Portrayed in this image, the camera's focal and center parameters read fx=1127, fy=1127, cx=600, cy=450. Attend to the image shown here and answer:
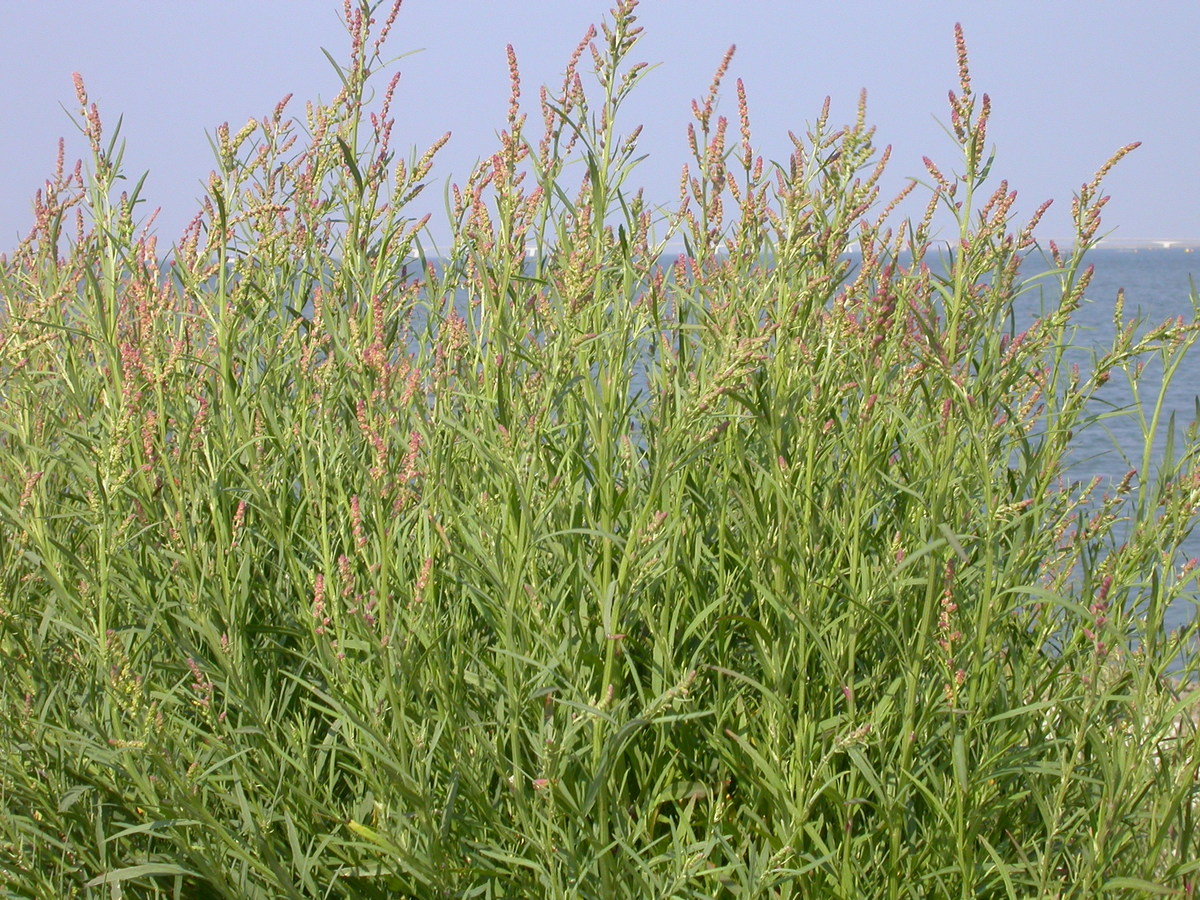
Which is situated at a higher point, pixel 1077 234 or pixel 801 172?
pixel 801 172

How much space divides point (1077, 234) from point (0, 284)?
279cm

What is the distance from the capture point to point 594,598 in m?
2.07

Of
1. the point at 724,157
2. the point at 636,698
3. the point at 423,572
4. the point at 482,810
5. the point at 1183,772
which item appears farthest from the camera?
the point at 724,157

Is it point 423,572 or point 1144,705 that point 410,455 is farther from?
point 1144,705

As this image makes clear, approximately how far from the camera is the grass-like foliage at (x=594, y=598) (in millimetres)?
1827

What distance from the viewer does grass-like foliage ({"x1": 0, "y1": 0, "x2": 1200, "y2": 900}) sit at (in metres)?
1.83

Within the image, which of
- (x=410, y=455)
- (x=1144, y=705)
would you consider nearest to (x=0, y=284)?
(x=410, y=455)

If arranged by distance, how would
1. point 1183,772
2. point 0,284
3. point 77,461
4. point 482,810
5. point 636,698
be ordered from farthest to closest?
point 0,284 → point 636,698 → point 77,461 → point 482,810 → point 1183,772

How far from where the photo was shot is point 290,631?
2.16 m

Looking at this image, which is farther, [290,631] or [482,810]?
[290,631]

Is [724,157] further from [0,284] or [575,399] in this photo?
[0,284]

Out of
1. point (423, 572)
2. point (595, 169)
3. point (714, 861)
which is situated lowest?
point (714, 861)

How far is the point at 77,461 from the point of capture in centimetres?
210

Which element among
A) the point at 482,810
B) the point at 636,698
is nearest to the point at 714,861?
the point at 636,698
